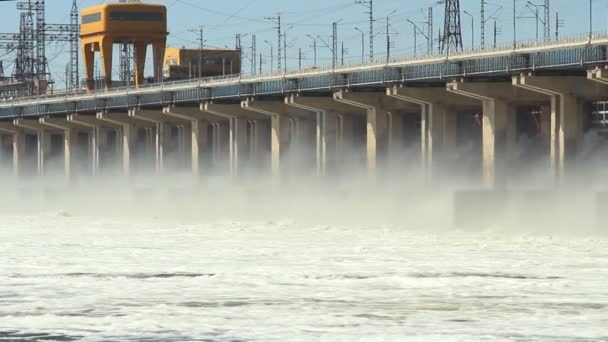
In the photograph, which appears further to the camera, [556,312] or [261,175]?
[261,175]

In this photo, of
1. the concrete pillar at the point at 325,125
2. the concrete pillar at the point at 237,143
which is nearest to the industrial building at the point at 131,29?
the concrete pillar at the point at 237,143

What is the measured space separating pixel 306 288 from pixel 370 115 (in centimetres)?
5370

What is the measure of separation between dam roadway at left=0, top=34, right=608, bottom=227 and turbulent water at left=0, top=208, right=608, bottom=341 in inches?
552

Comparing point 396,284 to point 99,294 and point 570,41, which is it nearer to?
point 99,294

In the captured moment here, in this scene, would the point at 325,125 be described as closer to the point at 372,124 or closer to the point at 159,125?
the point at 372,124

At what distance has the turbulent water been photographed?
28.0 meters

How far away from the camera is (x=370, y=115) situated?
88688mm

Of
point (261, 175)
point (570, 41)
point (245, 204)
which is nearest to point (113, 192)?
point (261, 175)

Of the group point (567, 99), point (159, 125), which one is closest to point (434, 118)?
point (567, 99)

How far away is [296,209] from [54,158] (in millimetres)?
80544

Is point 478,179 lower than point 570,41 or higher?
lower

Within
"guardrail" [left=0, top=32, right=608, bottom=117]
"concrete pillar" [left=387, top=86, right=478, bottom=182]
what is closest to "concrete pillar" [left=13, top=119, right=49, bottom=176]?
"guardrail" [left=0, top=32, right=608, bottom=117]

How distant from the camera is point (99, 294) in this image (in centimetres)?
3425

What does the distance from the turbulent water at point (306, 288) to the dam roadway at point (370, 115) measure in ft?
46.0
